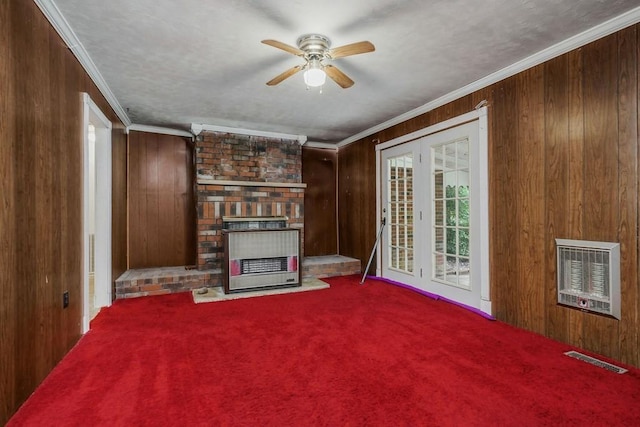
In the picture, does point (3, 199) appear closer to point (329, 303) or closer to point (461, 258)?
point (329, 303)

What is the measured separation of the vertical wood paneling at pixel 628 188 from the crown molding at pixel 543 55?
8 centimetres

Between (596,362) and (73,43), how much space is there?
4.41 m

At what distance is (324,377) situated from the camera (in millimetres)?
2018

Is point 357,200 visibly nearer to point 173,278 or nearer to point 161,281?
point 173,278

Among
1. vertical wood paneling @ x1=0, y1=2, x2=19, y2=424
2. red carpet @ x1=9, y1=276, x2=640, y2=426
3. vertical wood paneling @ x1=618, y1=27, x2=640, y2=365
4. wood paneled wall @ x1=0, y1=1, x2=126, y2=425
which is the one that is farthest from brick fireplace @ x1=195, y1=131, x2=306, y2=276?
vertical wood paneling @ x1=618, y1=27, x2=640, y2=365

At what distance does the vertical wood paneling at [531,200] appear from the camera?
2.68 meters

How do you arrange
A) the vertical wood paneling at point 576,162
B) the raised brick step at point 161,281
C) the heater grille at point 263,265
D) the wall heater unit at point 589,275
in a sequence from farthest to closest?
the heater grille at point 263,265 < the raised brick step at point 161,281 < the vertical wood paneling at point 576,162 < the wall heater unit at point 589,275

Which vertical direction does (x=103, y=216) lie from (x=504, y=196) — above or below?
below

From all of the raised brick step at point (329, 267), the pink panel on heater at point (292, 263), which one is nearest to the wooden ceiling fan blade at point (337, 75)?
the pink panel on heater at point (292, 263)

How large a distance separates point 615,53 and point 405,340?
2.60 m

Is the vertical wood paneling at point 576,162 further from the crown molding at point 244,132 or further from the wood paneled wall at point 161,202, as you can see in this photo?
the wood paneled wall at point 161,202

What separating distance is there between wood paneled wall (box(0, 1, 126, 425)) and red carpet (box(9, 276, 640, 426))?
23 centimetres

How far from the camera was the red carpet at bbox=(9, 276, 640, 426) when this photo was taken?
164 centimetres

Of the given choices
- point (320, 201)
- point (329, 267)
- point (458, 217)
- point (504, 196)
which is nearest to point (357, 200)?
point (320, 201)
